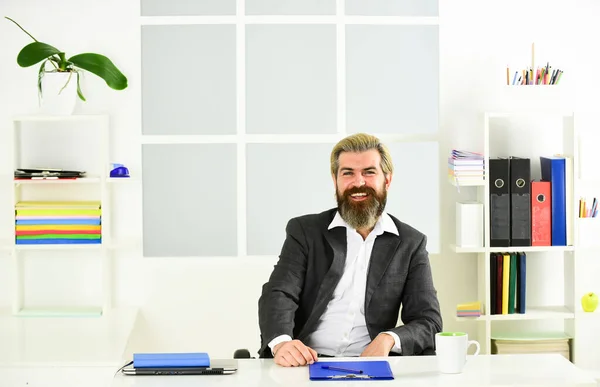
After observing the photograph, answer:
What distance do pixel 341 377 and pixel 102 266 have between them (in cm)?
240

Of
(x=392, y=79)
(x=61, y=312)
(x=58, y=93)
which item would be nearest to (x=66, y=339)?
(x=61, y=312)

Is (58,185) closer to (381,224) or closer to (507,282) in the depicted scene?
(381,224)

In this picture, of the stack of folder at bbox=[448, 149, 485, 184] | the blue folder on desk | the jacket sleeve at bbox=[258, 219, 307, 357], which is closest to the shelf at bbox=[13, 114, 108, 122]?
the jacket sleeve at bbox=[258, 219, 307, 357]

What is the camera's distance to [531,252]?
16.3ft

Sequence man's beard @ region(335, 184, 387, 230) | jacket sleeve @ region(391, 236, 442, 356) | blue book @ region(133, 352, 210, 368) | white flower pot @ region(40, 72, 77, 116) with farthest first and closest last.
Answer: white flower pot @ region(40, 72, 77, 116) → man's beard @ region(335, 184, 387, 230) → jacket sleeve @ region(391, 236, 442, 356) → blue book @ region(133, 352, 210, 368)

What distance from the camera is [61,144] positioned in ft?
15.8

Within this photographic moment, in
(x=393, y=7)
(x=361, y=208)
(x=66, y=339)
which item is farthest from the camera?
(x=393, y=7)

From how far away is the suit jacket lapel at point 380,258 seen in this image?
3.38 metres

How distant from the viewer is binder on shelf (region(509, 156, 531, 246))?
4609mm

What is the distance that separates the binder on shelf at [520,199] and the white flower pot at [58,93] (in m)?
2.28

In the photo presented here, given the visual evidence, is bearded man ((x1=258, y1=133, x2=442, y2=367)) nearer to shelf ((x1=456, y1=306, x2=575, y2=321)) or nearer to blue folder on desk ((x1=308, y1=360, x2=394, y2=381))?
blue folder on desk ((x1=308, y1=360, x2=394, y2=381))

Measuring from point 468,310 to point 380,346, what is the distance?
1656 mm

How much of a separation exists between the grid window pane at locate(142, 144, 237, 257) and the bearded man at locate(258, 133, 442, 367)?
138cm

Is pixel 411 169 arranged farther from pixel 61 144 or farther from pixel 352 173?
pixel 61 144
